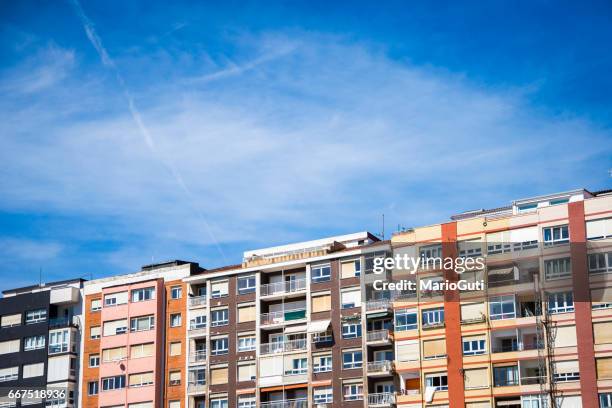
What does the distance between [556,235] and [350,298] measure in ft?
63.3

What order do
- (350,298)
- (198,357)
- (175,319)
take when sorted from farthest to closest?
(175,319) < (198,357) < (350,298)

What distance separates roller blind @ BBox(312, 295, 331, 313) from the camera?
345 feet

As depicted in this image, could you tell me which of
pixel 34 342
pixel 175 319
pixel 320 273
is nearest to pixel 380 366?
pixel 320 273

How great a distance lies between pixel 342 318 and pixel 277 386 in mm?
8898

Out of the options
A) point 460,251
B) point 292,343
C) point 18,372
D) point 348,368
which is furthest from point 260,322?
point 18,372

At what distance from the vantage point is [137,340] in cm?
11538

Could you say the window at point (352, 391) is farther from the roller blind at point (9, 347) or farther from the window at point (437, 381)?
the roller blind at point (9, 347)

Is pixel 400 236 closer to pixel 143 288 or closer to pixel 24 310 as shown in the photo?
pixel 143 288

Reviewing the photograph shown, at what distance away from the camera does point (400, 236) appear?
10288cm

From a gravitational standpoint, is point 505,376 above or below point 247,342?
below

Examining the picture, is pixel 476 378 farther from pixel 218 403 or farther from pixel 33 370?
pixel 33 370

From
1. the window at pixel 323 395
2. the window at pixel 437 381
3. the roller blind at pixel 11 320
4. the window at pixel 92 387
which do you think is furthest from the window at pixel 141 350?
the window at pixel 437 381

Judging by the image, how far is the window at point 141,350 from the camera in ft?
375

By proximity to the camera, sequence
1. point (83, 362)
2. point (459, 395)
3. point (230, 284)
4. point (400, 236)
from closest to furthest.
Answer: point (459, 395) → point (400, 236) → point (230, 284) → point (83, 362)
